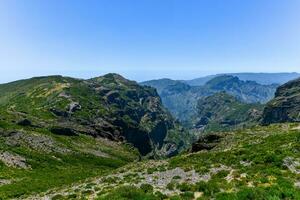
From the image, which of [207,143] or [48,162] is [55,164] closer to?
[48,162]

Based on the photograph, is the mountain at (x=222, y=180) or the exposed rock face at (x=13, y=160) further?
the exposed rock face at (x=13, y=160)

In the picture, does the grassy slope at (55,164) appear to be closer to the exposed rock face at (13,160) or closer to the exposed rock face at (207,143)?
the exposed rock face at (13,160)

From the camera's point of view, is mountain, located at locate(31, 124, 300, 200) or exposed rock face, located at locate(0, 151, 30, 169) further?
exposed rock face, located at locate(0, 151, 30, 169)

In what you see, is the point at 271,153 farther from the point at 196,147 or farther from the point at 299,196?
the point at 196,147

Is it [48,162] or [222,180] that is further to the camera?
[48,162]

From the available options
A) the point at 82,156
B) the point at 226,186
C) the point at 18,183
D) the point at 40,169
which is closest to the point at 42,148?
the point at 82,156

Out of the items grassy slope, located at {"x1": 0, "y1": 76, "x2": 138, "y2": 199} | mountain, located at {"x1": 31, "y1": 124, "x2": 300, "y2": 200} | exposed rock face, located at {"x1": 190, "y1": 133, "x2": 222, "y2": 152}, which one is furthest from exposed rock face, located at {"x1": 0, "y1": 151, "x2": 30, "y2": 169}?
mountain, located at {"x1": 31, "y1": 124, "x2": 300, "y2": 200}

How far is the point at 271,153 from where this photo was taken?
138 ft

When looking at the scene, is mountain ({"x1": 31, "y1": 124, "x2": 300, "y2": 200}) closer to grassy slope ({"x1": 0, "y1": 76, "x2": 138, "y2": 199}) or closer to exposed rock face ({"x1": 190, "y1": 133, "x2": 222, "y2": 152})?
grassy slope ({"x1": 0, "y1": 76, "x2": 138, "y2": 199})

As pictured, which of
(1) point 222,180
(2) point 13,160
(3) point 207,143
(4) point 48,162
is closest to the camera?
(1) point 222,180

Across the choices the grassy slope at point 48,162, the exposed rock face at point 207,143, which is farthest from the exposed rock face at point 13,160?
the exposed rock face at point 207,143

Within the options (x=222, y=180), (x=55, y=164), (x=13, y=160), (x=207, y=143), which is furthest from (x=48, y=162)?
(x=222, y=180)

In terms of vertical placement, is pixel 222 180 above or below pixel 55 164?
above

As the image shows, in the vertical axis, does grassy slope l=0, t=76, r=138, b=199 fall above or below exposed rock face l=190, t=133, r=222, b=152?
below
